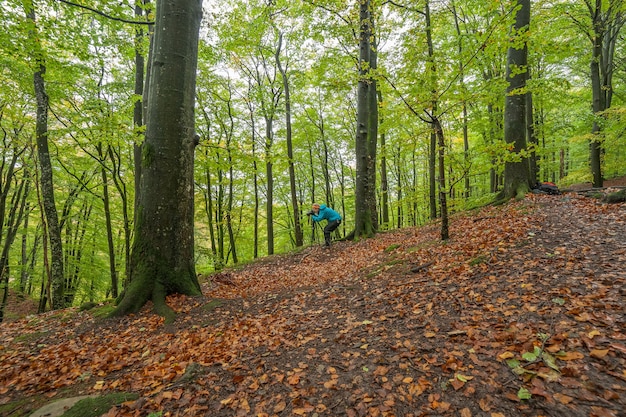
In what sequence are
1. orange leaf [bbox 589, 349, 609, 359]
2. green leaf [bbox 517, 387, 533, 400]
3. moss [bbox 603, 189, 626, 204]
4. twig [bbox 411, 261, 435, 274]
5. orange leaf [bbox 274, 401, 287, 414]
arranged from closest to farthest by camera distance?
green leaf [bbox 517, 387, 533, 400]
orange leaf [bbox 589, 349, 609, 359]
orange leaf [bbox 274, 401, 287, 414]
twig [bbox 411, 261, 435, 274]
moss [bbox 603, 189, 626, 204]

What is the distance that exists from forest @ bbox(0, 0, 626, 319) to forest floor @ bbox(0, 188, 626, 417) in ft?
5.06

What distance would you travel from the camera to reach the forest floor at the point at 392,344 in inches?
91.9

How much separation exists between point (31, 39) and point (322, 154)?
19.2 metres

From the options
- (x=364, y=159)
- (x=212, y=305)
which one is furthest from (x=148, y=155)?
(x=364, y=159)

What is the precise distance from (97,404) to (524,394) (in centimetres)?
371

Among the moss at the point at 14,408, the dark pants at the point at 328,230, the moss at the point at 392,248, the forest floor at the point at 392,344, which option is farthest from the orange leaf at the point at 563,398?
the dark pants at the point at 328,230

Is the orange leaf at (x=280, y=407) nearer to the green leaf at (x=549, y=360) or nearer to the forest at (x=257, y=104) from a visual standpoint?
the green leaf at (x=549, y=360)

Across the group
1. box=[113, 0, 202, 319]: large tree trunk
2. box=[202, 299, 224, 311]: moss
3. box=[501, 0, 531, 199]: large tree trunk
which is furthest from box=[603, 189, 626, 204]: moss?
box=[113, 0, 202, 319]: large tree trunk

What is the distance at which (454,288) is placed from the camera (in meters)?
4.28

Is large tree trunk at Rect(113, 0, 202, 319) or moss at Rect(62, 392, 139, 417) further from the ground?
large tree trunk at Rect(113, 0, 202, 319)

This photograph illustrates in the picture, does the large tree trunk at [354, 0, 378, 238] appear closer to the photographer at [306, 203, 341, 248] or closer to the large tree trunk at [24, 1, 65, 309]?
the photographer at [306, 203, 341, 248]

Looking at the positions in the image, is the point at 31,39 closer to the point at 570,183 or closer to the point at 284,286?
the point at 284,286

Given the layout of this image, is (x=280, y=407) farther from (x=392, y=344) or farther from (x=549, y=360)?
(x=549, y=360)

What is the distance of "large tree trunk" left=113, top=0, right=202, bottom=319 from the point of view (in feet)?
16.7
